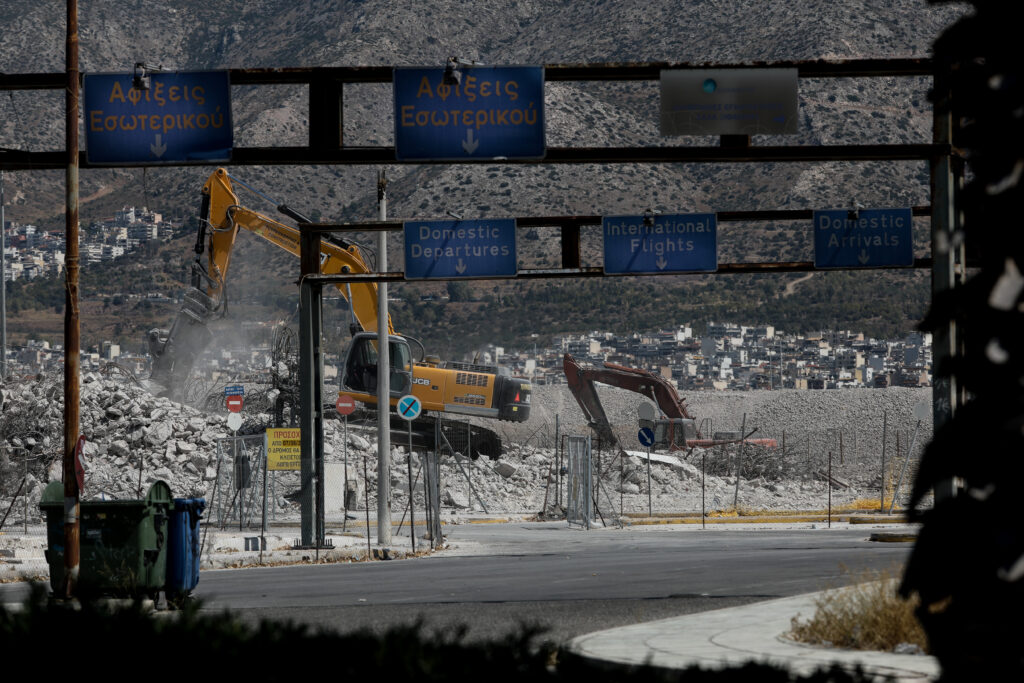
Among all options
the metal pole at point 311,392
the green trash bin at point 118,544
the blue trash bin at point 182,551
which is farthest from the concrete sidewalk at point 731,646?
the metal pole at point 311,392

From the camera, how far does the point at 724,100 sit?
667 inches

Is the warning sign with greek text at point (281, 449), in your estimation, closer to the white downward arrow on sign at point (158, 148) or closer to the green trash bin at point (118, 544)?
the white downward arrow on sign at point (158, 148)

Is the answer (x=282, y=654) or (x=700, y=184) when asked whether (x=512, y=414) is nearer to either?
(x=282, y=654)

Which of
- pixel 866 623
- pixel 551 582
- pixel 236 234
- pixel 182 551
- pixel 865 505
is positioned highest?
pixel 236 234

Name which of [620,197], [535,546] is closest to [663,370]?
[620,197]

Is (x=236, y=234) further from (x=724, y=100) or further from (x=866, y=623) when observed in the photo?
(x=866, y=623)

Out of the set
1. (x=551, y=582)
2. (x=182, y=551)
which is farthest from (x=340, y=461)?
(x=182, y=551)

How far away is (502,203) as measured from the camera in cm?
10281

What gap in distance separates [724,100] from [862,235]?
30.5 feet

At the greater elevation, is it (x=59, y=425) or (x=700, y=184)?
(x=700, y=184)

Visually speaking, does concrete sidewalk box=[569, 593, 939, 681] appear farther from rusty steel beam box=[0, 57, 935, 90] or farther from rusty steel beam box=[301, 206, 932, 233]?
rusty steel beam box=[301, 206, 932, 233]

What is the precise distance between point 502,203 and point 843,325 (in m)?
27.4

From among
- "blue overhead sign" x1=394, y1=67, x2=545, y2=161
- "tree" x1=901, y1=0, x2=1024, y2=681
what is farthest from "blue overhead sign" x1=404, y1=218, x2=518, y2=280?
"tree" x1=901, y1=0, x2=1024, y2=681

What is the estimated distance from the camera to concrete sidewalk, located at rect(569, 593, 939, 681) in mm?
9859
